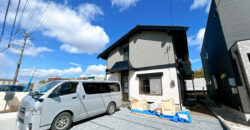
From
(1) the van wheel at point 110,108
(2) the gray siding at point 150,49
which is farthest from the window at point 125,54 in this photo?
(1) the van wheel at point 110,108

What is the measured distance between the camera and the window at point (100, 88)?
4.83 m

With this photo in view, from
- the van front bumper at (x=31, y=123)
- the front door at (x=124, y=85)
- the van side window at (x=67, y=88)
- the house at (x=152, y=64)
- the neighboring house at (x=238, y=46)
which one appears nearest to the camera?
the van front bumper at (x=31, y=123)

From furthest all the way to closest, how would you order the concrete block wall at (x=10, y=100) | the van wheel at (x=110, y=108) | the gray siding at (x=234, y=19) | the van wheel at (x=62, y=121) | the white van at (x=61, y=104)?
1. the concrete block wall at (x=10, y=100)
2. the van wheel at (x=110, y=108)
3. the gray siding at (x=234, y=19)
4. the van wheel at (x=62, y=121)
5. the white van at (x=61, y=104)

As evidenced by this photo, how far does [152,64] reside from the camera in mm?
8117

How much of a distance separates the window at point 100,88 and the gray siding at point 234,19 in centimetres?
714

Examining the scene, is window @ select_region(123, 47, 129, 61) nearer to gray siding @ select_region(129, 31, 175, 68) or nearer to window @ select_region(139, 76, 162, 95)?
gray siding @ select_region(129, 31, 175, 68)

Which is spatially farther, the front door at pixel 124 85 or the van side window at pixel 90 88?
the front door at pixel 124 85

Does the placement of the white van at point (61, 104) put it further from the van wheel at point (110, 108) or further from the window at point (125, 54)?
the window at point (125, 54)

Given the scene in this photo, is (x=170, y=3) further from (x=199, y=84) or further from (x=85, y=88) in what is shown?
(x=199, y=84)

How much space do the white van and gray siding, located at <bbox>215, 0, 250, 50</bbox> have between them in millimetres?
7883

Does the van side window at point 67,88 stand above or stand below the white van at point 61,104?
above

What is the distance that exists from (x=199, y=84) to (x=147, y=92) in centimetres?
2141

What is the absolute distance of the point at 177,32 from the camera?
26.0ft

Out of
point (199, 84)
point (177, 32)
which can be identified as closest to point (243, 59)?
point (177, 32)
